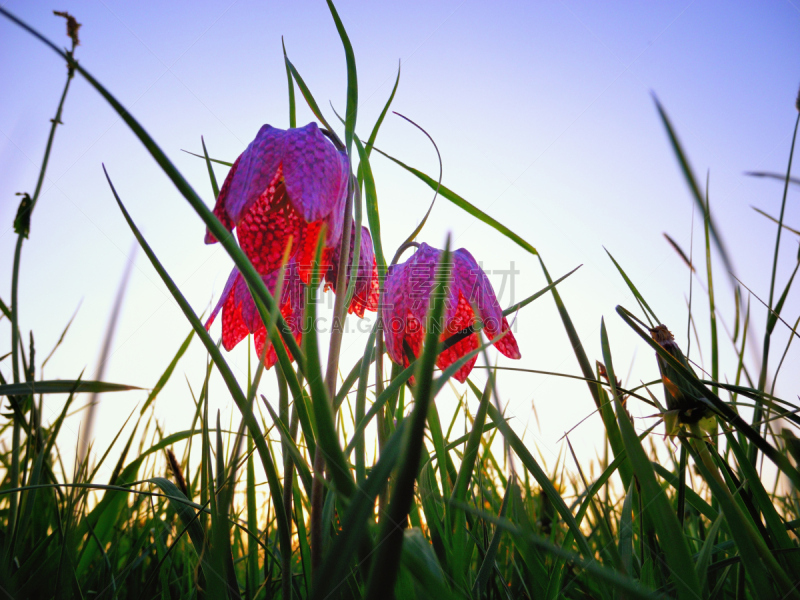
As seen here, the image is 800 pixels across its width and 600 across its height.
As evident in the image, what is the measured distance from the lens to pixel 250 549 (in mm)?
602

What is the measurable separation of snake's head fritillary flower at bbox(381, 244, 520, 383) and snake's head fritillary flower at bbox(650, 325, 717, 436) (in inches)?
12.3

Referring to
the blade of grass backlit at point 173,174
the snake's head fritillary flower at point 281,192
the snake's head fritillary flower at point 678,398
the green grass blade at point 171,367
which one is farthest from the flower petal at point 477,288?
the blade of grass backlit at point 173,174

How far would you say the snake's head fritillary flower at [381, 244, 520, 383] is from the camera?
0.88 m

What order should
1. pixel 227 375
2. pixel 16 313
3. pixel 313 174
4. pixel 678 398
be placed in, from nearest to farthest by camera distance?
pixel 227 375 < pixel 678 398 < pixel 16 313 < pixel 313 174

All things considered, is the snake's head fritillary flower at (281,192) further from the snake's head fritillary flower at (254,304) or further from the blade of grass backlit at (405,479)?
the blade of grass backlit at (405,479)

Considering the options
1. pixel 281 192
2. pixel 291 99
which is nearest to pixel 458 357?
pixel 281 192

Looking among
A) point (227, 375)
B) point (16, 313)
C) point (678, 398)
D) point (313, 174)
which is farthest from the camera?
point (313, 174)

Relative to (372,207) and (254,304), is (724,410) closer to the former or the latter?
(372,207)

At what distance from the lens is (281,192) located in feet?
3.04

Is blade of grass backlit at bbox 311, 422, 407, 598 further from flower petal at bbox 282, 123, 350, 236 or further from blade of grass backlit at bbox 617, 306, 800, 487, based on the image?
flower petal at bbox 282, 123, 350, 236

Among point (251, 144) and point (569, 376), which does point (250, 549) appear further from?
point (251, 144)

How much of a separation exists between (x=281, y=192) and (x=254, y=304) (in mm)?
220

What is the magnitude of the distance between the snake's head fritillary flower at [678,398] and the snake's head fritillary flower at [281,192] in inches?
20.6

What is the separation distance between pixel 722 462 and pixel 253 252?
0.77 metres
